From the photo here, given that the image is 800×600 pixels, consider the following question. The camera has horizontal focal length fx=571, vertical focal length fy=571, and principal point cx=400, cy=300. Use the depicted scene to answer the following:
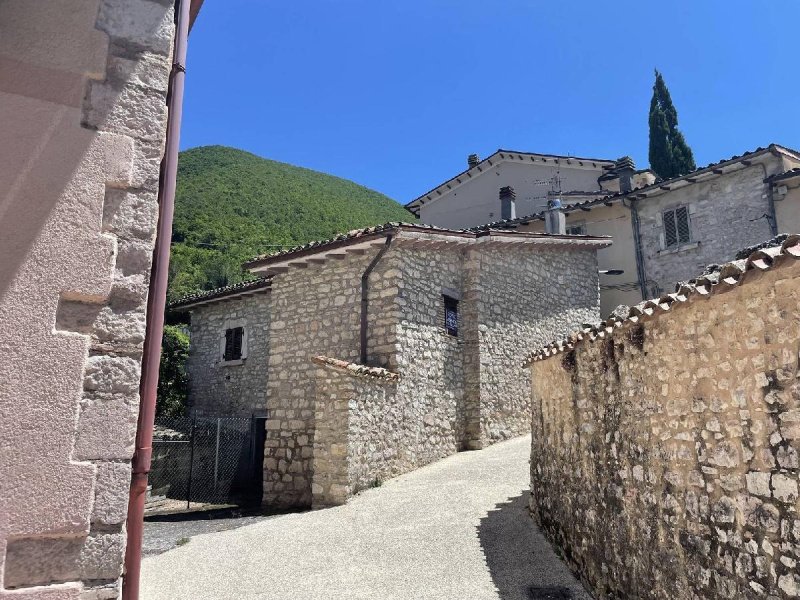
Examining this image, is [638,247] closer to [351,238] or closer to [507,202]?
[507,202]

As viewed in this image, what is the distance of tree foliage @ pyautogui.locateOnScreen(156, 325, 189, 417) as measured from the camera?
17.8 meters

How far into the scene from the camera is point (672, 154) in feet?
95.2

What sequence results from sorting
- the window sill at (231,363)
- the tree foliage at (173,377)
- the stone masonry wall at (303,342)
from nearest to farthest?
the stone masonry wall at (303,342), the window sill at (231,363), the tree foliage at (173,377)

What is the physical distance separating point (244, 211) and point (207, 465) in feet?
97.3

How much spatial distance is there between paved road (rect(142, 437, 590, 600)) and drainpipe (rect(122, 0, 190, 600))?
3593 millimetres

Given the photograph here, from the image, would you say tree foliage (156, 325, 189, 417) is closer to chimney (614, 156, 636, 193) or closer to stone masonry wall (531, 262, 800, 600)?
stone masonry wall (531, 262, 800, 600)

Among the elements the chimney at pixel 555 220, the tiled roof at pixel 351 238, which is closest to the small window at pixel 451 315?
the tiled roof at pixel 351 238

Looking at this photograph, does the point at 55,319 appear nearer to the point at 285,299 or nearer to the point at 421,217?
the point at 285,299

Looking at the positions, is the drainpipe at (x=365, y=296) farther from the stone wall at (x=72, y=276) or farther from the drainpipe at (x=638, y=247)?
the drainpipe at (x=638, y=247)

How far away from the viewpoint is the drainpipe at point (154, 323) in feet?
9.04

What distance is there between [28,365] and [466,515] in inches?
270

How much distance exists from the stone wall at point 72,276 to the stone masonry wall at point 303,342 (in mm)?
8266

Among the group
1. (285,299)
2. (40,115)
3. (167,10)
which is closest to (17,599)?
(40,115)

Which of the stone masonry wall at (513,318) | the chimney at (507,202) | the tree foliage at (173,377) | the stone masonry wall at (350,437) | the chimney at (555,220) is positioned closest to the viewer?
the stone masonry wall at (350,437)
